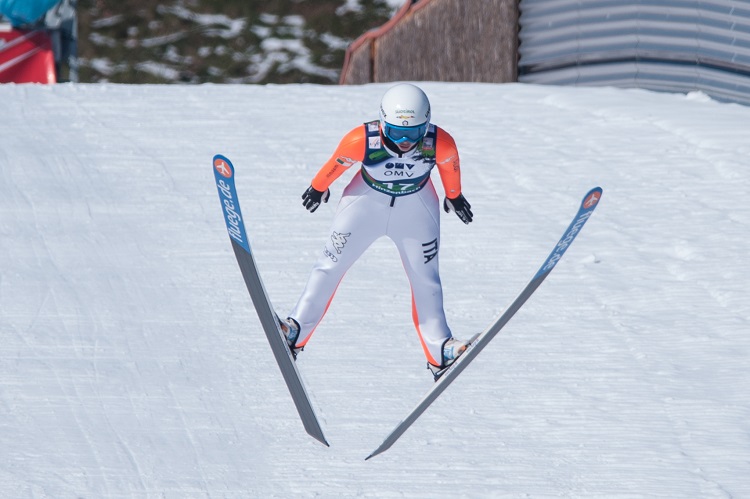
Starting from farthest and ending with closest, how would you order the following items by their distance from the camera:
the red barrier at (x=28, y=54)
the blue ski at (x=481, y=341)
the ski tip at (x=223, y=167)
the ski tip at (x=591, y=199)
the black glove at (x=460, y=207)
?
the red barrier at (x=28, y=54), the black glove at (x=460, y=207), the blue ski at (x=481, y=341), the ski tip at (x=591, y=199), the ski tip at (x=223, y=167)

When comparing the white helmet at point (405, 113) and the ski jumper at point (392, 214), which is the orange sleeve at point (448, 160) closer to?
the ski jumper at point (392, 214)

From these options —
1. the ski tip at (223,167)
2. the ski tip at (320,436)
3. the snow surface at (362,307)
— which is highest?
the ski tip at (223,167)

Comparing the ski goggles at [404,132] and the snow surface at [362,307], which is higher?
the ski goggles at [404,132]

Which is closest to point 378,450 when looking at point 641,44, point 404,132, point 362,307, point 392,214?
point 392,214

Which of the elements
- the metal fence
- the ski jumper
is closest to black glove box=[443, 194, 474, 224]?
the ski jumper

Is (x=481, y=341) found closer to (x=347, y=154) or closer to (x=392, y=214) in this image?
(x=392, y=214)

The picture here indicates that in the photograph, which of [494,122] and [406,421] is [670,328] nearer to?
[406,421]

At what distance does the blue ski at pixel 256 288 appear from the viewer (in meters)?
4.77

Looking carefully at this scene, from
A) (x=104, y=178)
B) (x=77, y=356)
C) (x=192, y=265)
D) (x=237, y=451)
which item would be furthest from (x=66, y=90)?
(x=237, y=451)

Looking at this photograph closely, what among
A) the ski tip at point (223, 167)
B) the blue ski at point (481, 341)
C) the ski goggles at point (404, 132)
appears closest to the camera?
the ski tip at point (223, 167)

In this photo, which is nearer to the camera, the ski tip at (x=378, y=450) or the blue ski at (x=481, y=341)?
the blue ski at (x=481, y=341)

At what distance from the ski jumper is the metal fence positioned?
19.4 ft

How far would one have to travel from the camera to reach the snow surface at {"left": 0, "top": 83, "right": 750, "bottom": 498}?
206 inches

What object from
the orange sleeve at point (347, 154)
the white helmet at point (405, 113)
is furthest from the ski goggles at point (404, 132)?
the orange sleeve at point (347, 154)
